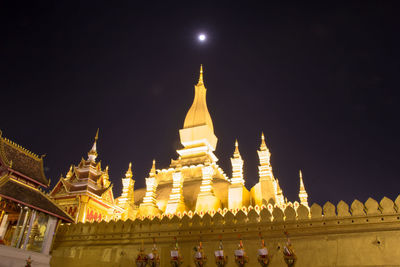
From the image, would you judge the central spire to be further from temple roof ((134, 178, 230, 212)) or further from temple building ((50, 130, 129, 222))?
temple building ((50, 130, 129, 222))

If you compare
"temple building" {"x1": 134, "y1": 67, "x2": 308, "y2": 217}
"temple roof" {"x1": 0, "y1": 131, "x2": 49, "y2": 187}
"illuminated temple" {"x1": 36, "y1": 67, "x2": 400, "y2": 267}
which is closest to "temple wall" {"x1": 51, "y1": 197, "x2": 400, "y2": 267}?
"illuminated temple" {"x1": 36, "y1": 67, "x2": 400, "y2": 267}

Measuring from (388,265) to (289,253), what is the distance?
281 cm

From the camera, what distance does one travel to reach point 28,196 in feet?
42.8

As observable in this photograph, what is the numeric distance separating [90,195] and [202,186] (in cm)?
702

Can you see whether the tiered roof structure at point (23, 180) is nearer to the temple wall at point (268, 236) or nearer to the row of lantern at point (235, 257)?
the temple wall at point (268, 236)

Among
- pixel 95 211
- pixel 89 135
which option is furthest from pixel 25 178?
pixel 89 135

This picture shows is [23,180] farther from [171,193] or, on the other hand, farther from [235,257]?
[235,257]

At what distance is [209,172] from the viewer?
19.6m

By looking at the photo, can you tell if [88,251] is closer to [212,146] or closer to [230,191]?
[230,191]

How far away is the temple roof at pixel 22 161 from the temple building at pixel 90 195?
4099mm

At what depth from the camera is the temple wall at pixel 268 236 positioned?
9.43 metres

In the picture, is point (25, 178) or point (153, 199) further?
point (153, 199)

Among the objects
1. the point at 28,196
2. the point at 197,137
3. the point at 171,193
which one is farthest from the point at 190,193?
the point at 28,196

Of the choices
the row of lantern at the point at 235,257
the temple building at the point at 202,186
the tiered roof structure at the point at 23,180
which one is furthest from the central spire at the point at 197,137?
the row of lantern at the point at 235,257
